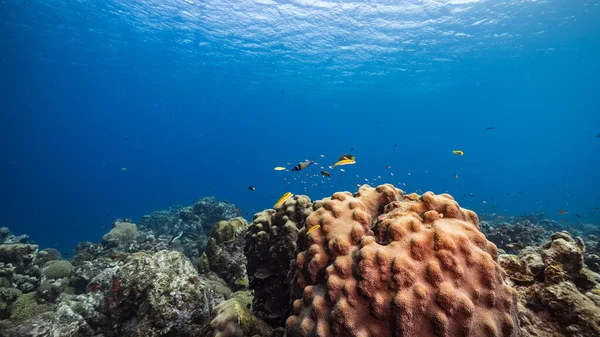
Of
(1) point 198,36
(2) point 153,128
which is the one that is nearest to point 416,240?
(1) point 198,36

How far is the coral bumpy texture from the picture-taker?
2303 millimetres

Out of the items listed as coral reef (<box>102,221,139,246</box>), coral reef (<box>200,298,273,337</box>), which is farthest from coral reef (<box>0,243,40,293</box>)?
coral reef (<box>200,298,273,337</box>)

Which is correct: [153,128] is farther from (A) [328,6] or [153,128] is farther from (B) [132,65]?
(A) [328,6]

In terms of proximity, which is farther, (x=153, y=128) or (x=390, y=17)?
(x=153, y=128)

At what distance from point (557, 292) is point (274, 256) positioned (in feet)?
13.2

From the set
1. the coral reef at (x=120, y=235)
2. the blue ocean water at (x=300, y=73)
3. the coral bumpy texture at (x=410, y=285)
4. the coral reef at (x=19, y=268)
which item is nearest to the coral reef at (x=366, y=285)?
the coral bumpy texture at (x=410, y=285)

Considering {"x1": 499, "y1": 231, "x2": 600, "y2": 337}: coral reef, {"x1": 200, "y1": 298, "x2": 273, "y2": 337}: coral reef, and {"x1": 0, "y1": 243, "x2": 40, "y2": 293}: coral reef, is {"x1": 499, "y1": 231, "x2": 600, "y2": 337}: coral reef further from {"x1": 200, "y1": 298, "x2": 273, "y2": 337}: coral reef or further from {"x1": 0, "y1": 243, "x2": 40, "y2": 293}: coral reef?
{"x1": 0, "y1": 243, "x2": 40, "y2": 293}: coral reef

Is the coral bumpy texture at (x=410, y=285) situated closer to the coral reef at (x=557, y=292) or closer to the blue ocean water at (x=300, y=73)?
the coral reef at (x=557, y=292)

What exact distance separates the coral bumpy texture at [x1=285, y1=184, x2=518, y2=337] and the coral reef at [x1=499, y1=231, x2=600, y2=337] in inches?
37.1

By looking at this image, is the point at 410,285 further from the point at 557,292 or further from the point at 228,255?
the point at 228,255

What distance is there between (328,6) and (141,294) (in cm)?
2927

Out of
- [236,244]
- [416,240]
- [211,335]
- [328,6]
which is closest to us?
[416,240]

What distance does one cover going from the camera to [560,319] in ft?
10.1

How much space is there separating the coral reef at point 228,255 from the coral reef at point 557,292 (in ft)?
21.4
